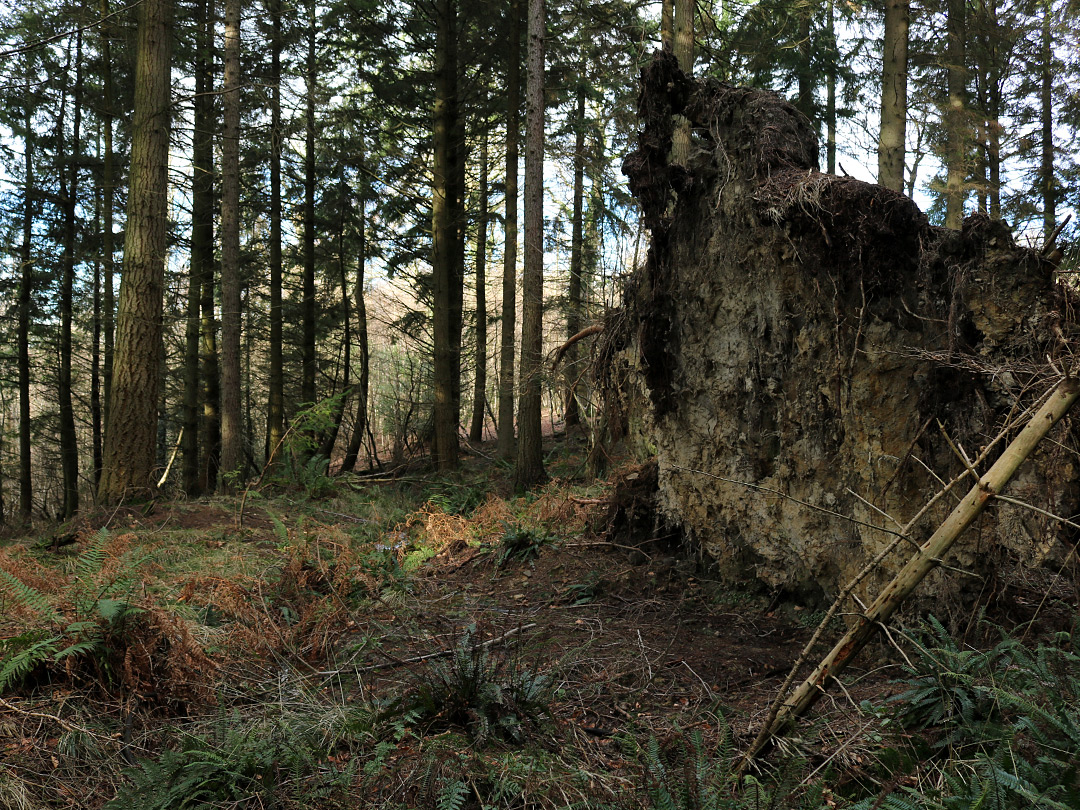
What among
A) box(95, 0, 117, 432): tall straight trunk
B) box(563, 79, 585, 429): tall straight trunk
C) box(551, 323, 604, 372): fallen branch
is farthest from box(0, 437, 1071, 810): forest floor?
box(95, 0, 117, 432): tall straight trunk

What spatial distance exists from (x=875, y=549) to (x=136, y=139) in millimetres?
9917

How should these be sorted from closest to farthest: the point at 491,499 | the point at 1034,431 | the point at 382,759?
the point at 1034,431 → the point at 382,759 → the point at 491,499

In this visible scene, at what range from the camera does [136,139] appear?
8648 millimetres

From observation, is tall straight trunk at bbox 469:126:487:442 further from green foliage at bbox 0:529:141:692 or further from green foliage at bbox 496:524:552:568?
green foliage at bbox 0:529:141:692

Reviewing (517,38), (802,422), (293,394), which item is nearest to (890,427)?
(802,422)

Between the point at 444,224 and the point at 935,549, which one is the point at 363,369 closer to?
the point at 444,224

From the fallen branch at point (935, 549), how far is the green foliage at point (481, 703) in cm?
140

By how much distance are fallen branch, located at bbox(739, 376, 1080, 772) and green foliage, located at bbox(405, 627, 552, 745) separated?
140 centimetres

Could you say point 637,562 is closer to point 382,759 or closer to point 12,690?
point 382,759

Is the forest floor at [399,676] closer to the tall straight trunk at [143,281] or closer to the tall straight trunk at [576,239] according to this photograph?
the tall straight trunk at [143,281]

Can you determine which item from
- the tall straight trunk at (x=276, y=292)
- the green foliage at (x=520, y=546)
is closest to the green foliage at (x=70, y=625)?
the green foliage at (x=520, y=546)

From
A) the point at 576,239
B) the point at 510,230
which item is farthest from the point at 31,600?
the point at 576,239

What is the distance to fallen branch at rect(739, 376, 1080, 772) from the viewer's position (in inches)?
91.4

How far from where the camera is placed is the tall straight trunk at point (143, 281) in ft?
27.2
